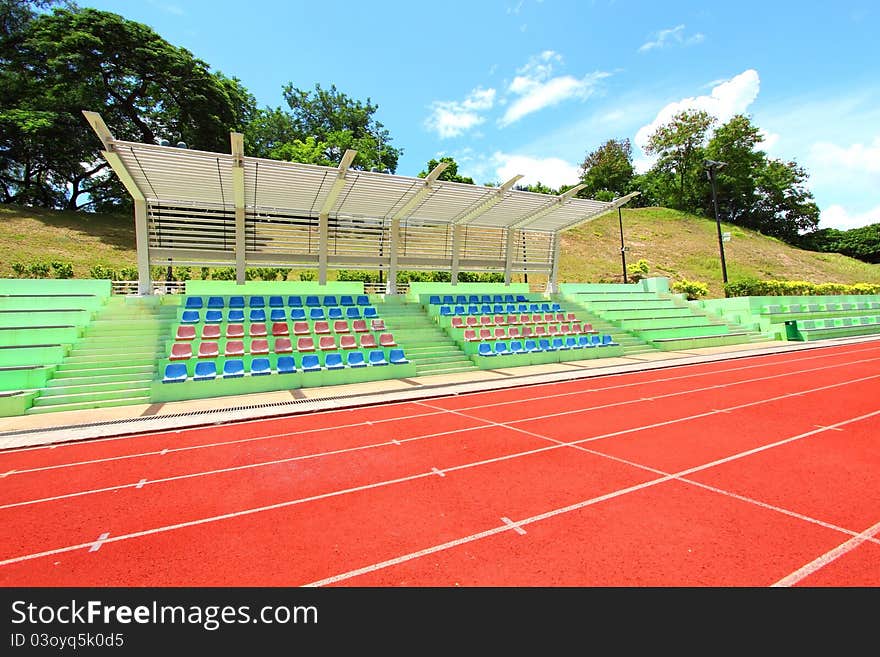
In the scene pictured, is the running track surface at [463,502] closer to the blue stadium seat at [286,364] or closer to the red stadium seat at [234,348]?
the blue stadium seat at [286,364]

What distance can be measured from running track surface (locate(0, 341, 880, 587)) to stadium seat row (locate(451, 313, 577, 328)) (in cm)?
882

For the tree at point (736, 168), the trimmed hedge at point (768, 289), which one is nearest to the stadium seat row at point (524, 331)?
the trimmed hedge at point (768, 289)

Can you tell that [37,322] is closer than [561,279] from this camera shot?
Yes

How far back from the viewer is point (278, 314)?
51.8ft

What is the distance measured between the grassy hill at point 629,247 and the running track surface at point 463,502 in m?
27.0

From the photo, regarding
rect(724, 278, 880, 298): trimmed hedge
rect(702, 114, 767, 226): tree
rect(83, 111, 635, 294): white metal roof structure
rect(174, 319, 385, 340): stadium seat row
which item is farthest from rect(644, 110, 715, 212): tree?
rect(174, 319, 385, 340): stadium seat row

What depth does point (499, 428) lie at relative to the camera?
7922 millimetres

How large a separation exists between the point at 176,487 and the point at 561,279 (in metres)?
35.1

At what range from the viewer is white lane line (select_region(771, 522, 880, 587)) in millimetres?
3314

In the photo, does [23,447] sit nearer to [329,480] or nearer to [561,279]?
[329,480]

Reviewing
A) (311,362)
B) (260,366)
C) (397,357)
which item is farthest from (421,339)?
(260,366)

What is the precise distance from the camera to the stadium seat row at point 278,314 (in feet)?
47.3

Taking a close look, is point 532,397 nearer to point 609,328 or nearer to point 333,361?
point 333,361
